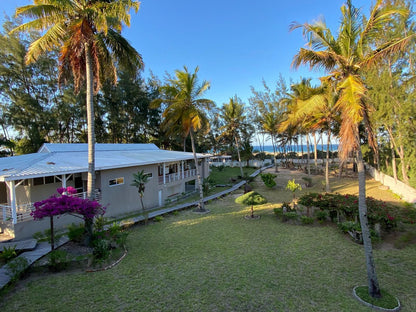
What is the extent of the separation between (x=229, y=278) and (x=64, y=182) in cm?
877

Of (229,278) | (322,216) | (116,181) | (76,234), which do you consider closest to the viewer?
(229,278)

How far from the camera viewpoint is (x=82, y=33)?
773 centimetres

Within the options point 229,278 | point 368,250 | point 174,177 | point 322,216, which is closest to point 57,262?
point 229,278

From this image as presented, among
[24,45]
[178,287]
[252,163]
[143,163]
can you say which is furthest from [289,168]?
[24,45]

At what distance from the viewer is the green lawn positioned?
15.8 feet

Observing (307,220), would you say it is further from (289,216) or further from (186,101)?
(186,101)

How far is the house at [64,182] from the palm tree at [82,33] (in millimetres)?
3198

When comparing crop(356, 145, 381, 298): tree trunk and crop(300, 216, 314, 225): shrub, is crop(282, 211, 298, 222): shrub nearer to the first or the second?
crop(300, 216, 314, 225): shrub

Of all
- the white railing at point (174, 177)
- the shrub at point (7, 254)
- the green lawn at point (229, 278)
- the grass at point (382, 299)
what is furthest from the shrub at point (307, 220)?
the shrub at point (7, 254)

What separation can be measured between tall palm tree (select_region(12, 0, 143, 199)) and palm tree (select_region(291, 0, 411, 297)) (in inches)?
254

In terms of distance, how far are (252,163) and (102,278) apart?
3719 cm

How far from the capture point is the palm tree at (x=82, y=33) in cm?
757

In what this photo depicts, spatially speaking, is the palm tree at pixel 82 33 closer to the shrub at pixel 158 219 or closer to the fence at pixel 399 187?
the shrub at pixel 158 219

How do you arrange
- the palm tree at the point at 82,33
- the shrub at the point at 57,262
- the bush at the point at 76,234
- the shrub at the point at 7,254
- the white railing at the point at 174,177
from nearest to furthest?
the shrub at the point at 57,262, the shrub at the point at 7,254, the palm tree at the point at 82,33, the bush at the point at 76,234, the white railing at the point at 174,177
